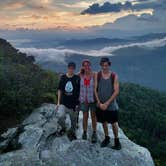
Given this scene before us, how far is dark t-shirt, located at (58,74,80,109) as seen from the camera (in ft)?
47.9

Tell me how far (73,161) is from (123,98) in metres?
44.3

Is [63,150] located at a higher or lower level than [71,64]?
lower

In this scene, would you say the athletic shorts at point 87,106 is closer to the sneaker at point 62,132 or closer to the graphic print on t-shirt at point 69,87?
the graphic print on t-shirt at point 69,87

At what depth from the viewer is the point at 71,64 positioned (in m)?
14.5

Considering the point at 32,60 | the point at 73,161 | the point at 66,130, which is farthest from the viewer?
the point at 32,60

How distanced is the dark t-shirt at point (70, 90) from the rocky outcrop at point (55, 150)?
1.21m

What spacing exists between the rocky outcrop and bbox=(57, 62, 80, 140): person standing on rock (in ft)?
2.38

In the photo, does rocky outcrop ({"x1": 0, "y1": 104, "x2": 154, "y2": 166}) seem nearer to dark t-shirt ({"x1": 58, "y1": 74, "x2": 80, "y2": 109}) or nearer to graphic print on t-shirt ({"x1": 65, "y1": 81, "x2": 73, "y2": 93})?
dark t-shirt ({"x1": 58, "y1": 74, "x2": 80, "y2": 109})

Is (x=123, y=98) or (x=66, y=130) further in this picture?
(x=123, y=98)

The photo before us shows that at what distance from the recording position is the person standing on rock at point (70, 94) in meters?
14.6

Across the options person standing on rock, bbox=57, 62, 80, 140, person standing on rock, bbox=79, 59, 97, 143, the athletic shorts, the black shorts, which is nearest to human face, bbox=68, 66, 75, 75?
person standing on rock, bbox=57, 62, 80, 140

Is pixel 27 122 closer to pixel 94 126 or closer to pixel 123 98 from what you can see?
pixel 94 126

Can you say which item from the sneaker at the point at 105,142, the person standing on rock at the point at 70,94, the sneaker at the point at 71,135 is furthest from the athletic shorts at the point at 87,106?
the sneaker at the point at 71,135

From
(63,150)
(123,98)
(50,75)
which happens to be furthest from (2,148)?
(123,98)
